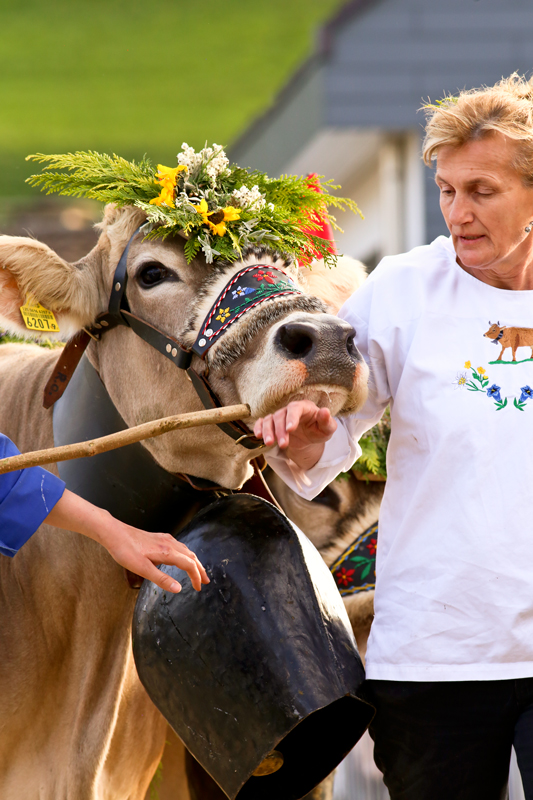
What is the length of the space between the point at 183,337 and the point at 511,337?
877 mm

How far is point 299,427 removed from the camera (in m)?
2.40

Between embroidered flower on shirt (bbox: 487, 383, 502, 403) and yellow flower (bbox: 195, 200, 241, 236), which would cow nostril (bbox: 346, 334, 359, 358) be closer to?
embroidered flower on shirt (bbox: 487, 383, 502, 403)

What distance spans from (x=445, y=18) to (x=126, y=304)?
8980mm

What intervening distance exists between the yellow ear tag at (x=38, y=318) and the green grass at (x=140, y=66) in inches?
1135

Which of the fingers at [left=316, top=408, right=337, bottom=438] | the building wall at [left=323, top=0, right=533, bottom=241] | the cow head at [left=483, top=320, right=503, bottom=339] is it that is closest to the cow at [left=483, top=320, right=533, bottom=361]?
the cow head at [left=483, top=320, right=503, bottom=339]

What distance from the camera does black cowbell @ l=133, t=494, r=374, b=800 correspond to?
7.59 feet

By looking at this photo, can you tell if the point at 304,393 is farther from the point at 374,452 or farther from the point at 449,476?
the point at 374,452

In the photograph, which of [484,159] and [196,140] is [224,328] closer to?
[484,159]

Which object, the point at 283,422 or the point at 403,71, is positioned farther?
the point at 403,71

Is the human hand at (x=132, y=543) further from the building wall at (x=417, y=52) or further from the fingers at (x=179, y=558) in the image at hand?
the building wall at (x=417, y=52)

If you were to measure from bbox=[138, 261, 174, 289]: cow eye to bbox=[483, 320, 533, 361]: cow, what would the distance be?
936mm

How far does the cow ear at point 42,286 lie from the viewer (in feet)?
9.48

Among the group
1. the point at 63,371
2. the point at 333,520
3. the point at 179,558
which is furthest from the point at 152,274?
the point at 333,520

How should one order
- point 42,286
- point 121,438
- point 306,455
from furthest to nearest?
point 42,286 < point 306,455 < point 121,438
